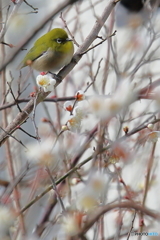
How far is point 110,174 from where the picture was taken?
44.2 inches

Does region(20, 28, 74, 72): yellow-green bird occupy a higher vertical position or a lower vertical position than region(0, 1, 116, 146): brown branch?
higher

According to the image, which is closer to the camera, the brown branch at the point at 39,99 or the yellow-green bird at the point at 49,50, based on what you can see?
the brown branch at the point at 39,99

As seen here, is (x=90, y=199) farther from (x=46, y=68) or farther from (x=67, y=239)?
(x=46, y=68)

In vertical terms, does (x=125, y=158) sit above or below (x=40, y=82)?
below

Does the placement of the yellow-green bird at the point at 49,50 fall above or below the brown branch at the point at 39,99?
above

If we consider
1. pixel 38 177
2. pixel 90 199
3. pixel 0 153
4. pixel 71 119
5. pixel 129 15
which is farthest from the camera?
pixel 0 153

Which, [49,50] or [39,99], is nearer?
[39,99]

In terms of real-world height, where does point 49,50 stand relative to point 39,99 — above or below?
above

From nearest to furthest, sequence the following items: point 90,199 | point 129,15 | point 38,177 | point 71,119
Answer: point 90,199 → point 71,119 → point 38,177 → point 129,15

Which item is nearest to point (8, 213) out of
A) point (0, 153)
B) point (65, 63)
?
point (65, 63)

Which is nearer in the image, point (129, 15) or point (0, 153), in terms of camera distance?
point (129, 15)

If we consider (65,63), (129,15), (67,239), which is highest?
(129,15)

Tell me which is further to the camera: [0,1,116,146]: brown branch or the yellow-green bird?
the yellow-green bird

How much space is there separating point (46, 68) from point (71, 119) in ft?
1.85
